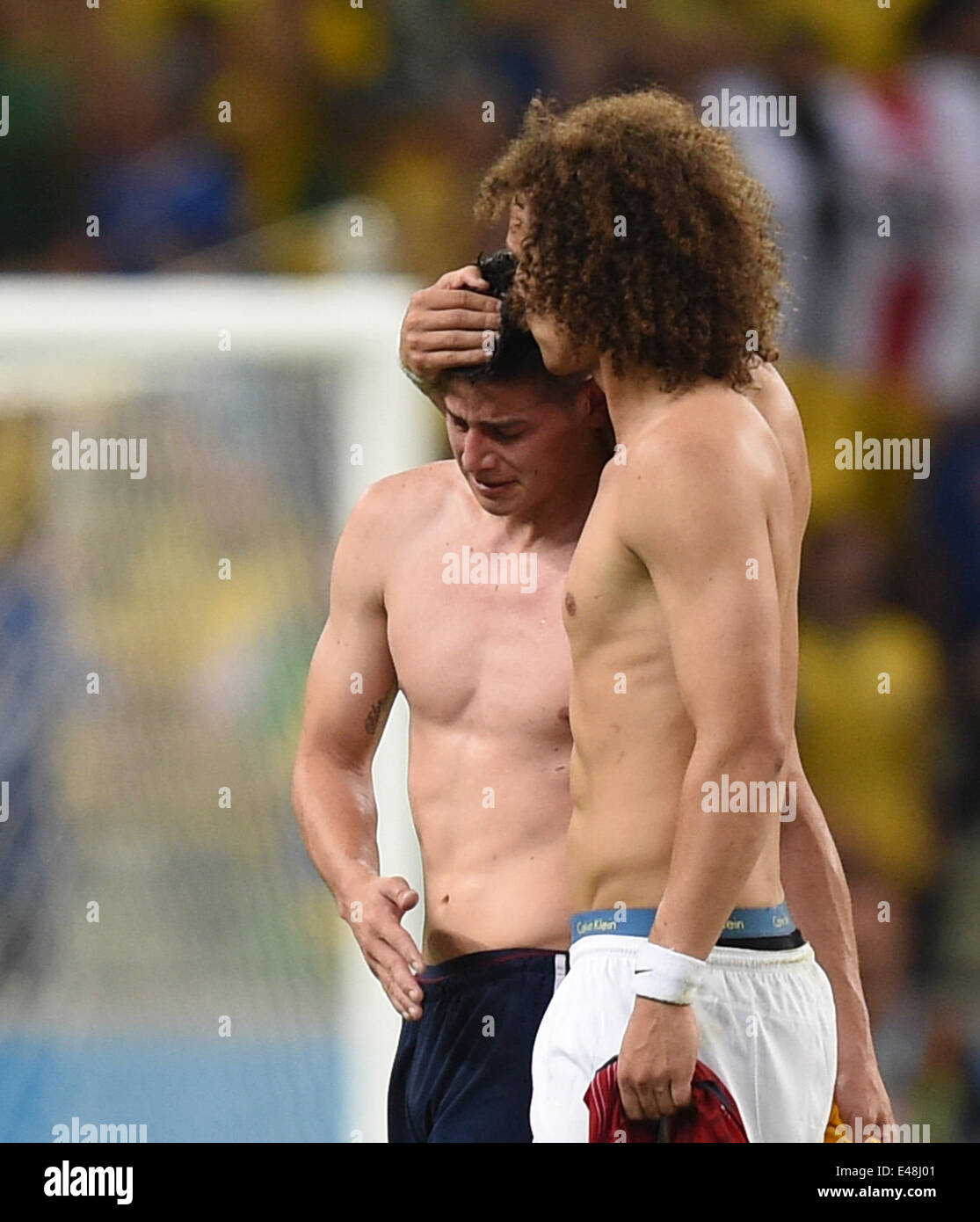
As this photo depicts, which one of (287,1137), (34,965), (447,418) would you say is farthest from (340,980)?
(447,418)

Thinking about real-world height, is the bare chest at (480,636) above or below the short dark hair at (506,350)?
below

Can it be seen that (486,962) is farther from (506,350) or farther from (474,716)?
(506,350)

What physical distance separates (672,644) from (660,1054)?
0.24 meters

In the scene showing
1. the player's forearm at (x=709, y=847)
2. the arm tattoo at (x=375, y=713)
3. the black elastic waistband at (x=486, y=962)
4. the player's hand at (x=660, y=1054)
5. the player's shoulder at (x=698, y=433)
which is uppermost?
the player's shoulder at (x=698, y=433)

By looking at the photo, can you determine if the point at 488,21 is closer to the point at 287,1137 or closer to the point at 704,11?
the point at 704,11

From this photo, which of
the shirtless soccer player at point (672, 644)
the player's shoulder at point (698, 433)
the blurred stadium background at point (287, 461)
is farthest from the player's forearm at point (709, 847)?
the blurred stadium background at point (287, 461)

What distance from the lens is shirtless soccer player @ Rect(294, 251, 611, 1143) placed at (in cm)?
134

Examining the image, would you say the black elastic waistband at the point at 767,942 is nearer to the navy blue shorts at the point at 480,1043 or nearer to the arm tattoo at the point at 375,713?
the navy blue shorts at the point at 480,1043

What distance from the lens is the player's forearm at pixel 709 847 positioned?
43.4 inches

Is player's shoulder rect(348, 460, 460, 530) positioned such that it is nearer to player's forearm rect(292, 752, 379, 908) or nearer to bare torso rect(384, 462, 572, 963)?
bare torso rect(384, 462, 572, 963)

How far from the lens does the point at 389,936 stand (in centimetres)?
129

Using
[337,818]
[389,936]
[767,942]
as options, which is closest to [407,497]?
[337,818]

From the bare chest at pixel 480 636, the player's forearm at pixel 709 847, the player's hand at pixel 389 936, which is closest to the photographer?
the player's forearm at pixel 709 847

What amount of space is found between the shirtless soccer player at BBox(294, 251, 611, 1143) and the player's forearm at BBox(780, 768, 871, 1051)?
0.17 metres
